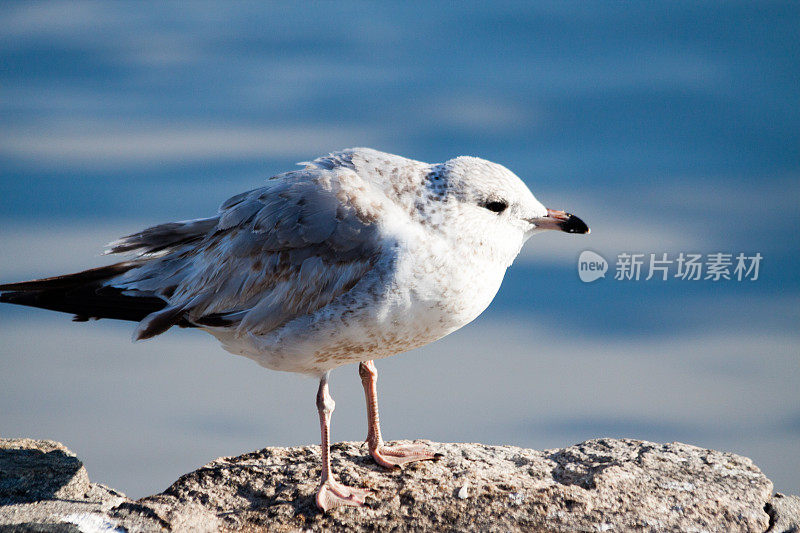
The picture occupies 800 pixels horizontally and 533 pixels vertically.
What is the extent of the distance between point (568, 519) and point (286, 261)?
2839 mm

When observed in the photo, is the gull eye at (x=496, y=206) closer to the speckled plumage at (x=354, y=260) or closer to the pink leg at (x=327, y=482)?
the speckled plumage at (x=354, y=260)

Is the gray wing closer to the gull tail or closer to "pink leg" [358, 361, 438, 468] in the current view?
the gull tail

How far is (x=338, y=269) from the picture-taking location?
6.27 m

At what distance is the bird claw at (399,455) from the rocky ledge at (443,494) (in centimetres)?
9

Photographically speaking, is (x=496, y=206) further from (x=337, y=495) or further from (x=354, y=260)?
(x=337, y=495)

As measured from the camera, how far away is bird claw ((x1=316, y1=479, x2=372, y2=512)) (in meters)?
6.53

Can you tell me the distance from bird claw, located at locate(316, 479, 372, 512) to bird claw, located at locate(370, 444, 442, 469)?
0.50m

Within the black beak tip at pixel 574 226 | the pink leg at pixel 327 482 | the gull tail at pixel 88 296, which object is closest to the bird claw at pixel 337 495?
the pink leg at pixel 327 482

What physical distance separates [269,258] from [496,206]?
180 centimetres

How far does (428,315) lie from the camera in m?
6.22

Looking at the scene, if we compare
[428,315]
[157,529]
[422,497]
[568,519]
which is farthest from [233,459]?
[568,519]

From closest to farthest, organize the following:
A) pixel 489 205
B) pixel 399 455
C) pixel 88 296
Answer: pixel 489 205 → pixel 88 296 → pixel 399 455

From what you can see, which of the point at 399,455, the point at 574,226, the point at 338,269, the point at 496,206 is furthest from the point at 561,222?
the point at 399,455

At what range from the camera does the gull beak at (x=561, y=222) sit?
21.9 ft
